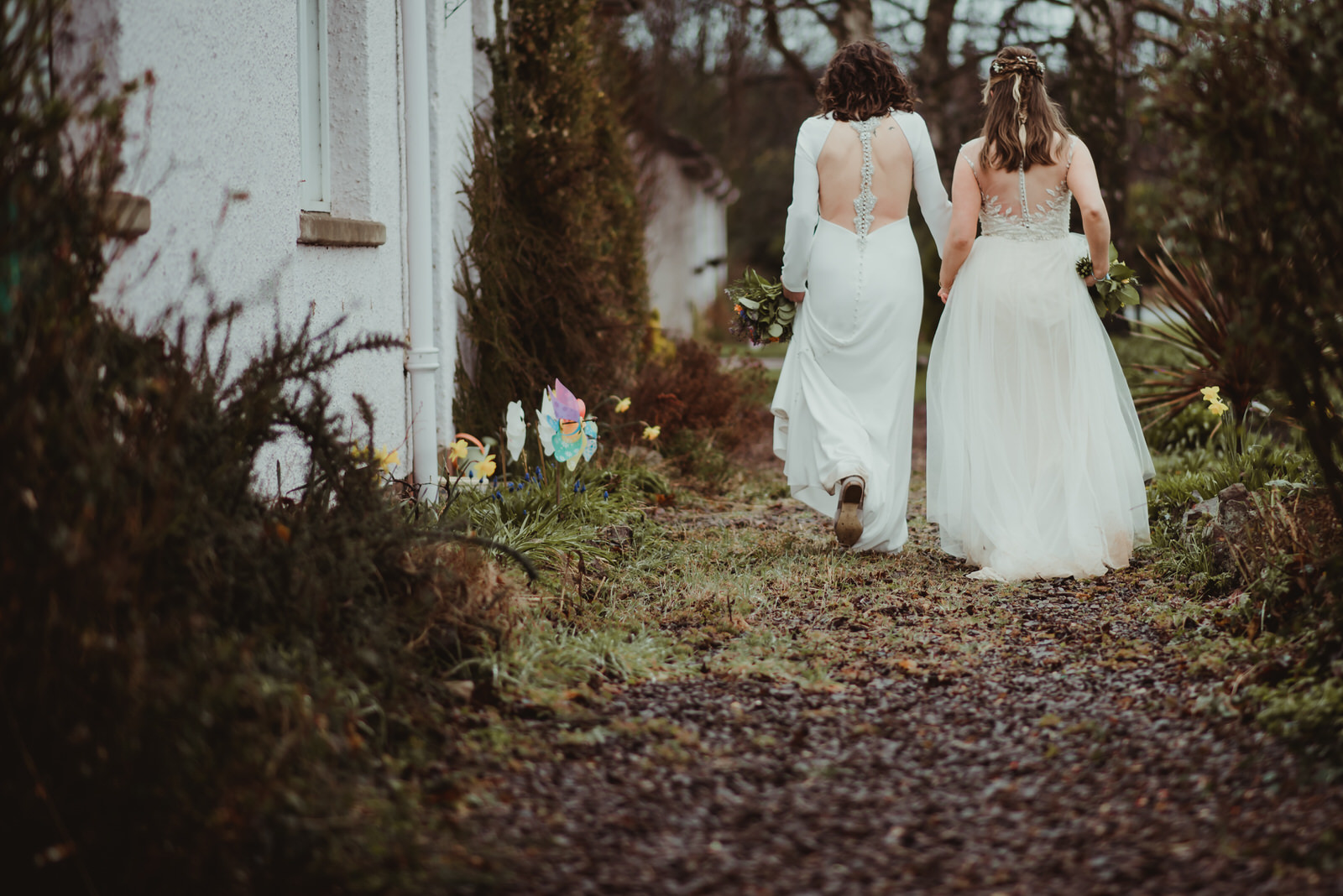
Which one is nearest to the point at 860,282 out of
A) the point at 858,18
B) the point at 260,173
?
the point at 260,173

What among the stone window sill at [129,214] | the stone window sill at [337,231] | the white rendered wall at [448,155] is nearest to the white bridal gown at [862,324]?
the stone window sill at [337,231]

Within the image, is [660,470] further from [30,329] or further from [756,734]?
[30,329]

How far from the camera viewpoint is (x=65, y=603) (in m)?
2.04

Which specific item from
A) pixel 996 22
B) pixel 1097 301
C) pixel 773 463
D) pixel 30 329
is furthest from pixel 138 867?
pixel 996 22

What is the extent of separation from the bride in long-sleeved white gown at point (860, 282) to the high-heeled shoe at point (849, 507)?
0.02 metres

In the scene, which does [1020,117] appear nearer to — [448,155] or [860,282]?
[860,282]

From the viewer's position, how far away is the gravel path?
2154 mm

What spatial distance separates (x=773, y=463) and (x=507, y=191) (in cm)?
267

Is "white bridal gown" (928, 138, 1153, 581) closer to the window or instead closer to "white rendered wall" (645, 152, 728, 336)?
the window

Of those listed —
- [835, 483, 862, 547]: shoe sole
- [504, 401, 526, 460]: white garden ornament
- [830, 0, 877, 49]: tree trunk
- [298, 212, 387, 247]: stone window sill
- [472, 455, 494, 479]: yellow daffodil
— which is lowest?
[835, 483, 862, 547]: shoe sole

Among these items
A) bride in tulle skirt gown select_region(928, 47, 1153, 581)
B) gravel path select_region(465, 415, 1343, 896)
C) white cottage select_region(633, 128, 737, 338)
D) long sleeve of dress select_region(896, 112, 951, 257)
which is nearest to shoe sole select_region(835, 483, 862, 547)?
bride in tulle skirt gown select_region(928, 47, 1153, 581)

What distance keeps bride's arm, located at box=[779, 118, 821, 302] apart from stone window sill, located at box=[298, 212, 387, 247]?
1.71m

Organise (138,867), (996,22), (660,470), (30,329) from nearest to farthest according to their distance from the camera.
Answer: (138,867) < (30,329) < (660,470) < (996,22)

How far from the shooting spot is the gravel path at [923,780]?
2154 millimetres
